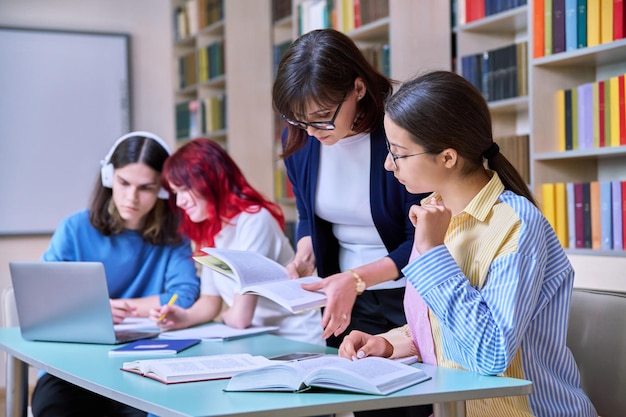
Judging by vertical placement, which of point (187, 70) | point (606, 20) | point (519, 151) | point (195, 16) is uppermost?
point (195, 16)

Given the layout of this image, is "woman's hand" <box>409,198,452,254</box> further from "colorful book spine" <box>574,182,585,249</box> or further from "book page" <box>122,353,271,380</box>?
"colorful book spine" <box>574,182,585,249</box>

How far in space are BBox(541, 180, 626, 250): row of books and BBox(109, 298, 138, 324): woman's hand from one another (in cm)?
155

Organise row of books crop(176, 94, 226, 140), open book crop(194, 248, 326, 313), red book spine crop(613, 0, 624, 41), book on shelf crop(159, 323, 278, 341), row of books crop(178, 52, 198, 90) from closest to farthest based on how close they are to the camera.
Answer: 1. open book crop(194, 248, 326, 313)
2. book on shelf crop(159, 323, 278, 341)
3. red book spine crop(613, 0, 624, 41)
4. row of books crop(176, 94, 226, 140)
5. row of books crop(178, 52, 198, 90)

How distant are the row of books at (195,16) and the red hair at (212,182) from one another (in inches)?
111

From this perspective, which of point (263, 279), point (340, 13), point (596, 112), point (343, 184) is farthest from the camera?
point (340, 13)

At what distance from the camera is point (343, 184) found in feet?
6.72

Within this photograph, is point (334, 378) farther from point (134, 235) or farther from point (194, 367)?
point (134, 235)

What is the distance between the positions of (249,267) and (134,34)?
3.87 m

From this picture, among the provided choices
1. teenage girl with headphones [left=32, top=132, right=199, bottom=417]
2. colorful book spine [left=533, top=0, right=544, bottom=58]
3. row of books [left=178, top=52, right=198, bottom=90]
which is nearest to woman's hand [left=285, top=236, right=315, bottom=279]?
teenage girl with headphones [left=32, top=132, right=199, bottom=417]

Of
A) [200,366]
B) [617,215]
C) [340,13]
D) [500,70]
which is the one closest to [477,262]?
[200,366]

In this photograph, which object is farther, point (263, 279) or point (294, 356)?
point (263, 279)

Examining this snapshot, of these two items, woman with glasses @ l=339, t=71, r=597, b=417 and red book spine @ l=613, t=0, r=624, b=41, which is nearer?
woman with glasses @ l=339, t=71, r=597, b=417

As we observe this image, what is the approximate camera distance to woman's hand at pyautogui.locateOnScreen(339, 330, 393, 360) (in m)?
1.59

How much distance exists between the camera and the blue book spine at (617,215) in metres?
2.84
